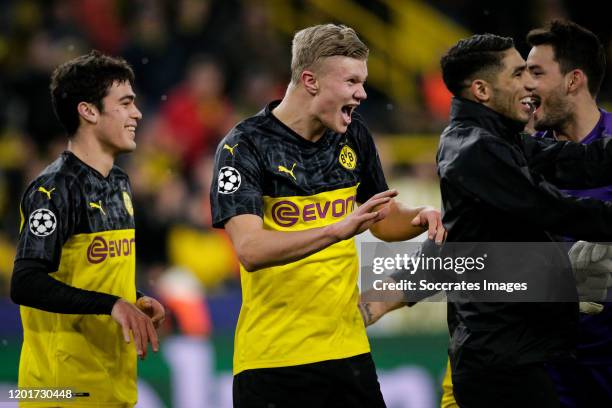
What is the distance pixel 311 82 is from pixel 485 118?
734mm

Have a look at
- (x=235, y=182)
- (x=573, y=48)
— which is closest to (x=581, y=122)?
(x=573, y=48)

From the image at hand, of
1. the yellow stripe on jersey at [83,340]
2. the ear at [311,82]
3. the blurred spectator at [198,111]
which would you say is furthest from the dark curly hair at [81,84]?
the blurred spectator at [198,111]

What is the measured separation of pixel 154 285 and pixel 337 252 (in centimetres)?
402

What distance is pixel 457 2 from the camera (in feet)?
39.0

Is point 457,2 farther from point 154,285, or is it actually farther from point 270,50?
point 154,285

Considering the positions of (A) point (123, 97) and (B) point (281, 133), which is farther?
(A) point (123, 97)

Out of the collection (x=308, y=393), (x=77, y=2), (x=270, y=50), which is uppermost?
(x=77, y=2)

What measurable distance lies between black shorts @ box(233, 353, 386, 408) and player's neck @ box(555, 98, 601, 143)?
1611mm

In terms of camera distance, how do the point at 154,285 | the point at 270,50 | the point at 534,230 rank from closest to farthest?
1. the point at 534,230
2. the point at 154,285
3. the point at 270,50

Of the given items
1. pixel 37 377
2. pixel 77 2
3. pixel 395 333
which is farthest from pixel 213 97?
pixel 37 377

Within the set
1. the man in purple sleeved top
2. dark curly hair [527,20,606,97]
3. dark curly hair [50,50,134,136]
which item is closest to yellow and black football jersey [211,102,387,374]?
dark curly hair [50,50,134,136]

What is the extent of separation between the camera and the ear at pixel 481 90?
431cm

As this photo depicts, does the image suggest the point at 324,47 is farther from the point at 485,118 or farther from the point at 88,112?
the point at 88,112

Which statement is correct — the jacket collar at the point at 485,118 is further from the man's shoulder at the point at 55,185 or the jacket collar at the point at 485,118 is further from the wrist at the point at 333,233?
the man's shoulder at the point at 55,185
